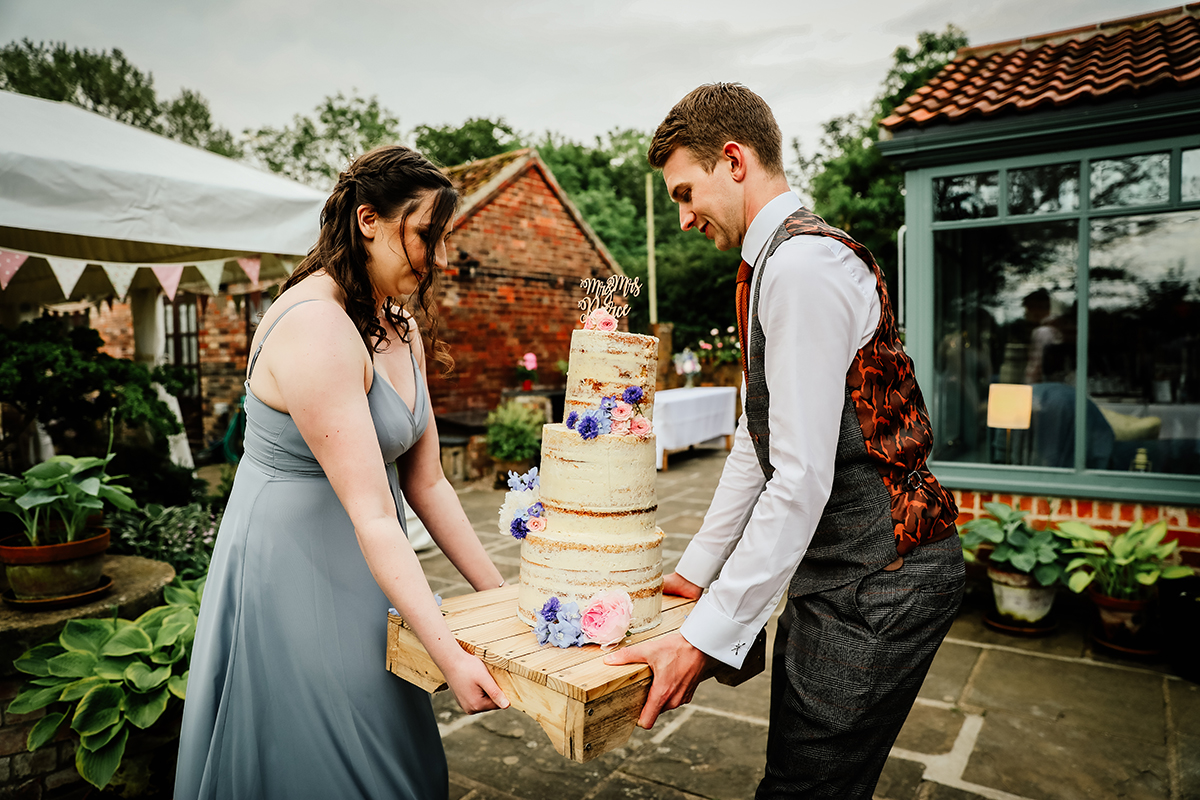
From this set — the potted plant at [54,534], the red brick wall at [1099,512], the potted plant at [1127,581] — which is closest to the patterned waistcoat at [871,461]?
the potted plant at [54,534]

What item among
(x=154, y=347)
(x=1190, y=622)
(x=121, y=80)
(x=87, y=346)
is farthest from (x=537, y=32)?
(x=1190, y=622)

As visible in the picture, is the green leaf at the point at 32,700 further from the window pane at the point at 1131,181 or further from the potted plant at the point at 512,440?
the potted plant at the point at 512,440

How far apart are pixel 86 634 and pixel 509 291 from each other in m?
10.0

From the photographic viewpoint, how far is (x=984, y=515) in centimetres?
559

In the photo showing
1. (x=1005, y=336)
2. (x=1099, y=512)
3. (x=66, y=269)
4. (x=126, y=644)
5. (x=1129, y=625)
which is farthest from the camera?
(x=1005, y=336)

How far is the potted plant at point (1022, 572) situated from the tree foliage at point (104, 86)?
32.9m

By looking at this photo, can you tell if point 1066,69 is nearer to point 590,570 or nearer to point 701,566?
point 701,566

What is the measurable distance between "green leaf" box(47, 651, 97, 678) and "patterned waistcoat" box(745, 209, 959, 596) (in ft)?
9.04

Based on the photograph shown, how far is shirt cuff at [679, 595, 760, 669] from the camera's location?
1.55 metres

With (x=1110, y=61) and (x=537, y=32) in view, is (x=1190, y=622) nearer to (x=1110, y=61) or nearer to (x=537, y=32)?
(x=1110, y=61)

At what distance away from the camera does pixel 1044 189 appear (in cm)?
535

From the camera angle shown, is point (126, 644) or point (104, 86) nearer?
point (126, 644)

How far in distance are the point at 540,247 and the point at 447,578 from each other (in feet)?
27.7

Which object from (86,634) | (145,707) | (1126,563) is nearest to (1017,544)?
(1126,563)
